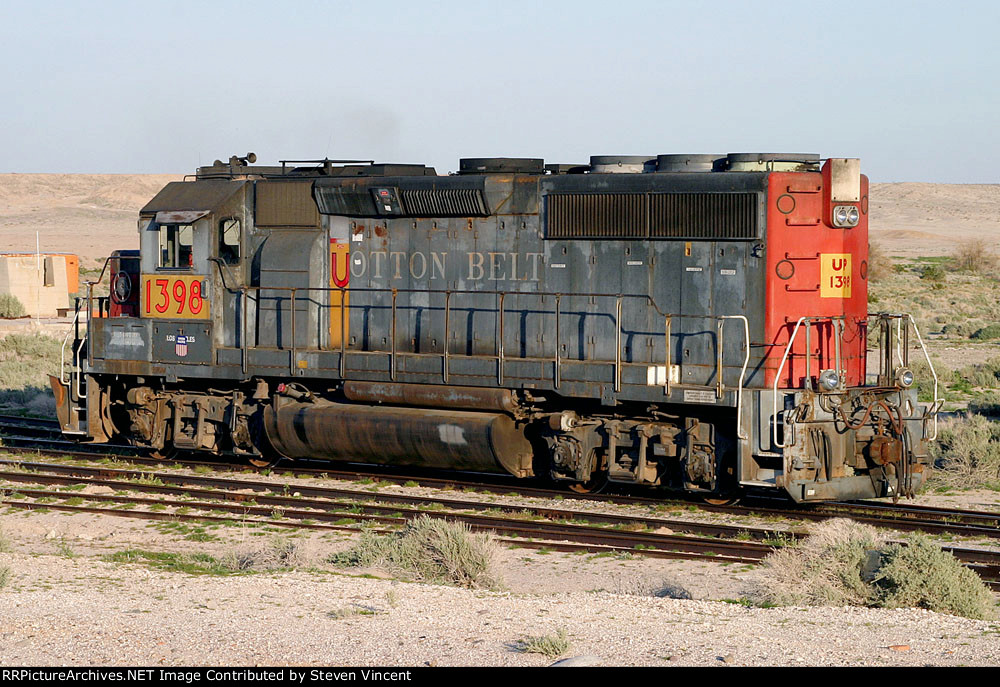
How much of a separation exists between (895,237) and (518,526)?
93036mm

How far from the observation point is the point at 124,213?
120 m

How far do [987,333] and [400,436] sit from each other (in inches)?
933

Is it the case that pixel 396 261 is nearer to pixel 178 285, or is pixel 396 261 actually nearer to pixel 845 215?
pixel 178 285

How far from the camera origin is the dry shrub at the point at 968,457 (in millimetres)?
15508

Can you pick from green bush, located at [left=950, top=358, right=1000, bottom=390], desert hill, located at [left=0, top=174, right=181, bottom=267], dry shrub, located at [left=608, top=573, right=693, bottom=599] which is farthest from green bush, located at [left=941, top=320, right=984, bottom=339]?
desert hill, located at [left=0, top=174, right=181, bottom=267]

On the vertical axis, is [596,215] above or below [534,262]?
above

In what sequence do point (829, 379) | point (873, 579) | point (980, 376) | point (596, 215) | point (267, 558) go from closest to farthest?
point (873, 579), point (267, 558), point (829, 379), point (596, 215), point (980, 376)

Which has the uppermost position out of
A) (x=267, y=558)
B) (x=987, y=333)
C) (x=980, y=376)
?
(x=987, y=333)

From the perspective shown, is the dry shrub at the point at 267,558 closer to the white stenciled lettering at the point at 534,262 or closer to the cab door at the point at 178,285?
the white stenciled lettering at the point at 534,262

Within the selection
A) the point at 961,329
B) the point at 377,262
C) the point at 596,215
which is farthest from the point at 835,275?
the point at 961,329

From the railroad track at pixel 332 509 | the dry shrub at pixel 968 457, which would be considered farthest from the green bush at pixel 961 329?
the railroad track at pixel 332 509

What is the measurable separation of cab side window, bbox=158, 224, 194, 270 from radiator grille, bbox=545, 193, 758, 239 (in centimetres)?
507

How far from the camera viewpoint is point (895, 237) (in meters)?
99.8

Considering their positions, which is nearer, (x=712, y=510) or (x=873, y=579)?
(x=873, y=579)
